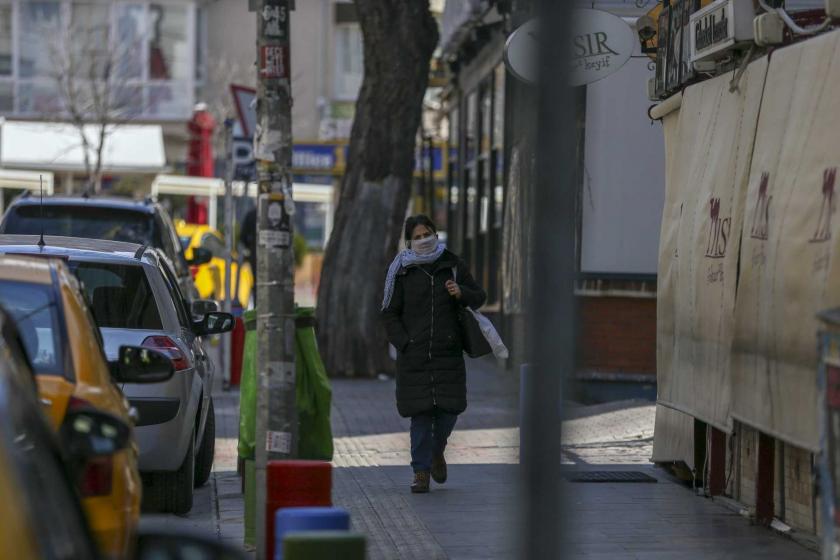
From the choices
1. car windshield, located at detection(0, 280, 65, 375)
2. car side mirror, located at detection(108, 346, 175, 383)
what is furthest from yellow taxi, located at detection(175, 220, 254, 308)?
car windshield, located at detection(0, 280, 65, 375)

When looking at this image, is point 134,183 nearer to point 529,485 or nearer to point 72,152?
point 72,152

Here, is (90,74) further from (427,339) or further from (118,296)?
(118,296)

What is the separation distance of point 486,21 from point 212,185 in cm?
1978

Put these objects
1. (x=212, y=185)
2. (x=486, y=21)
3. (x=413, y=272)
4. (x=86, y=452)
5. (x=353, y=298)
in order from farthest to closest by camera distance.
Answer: (x=212, y=185), (x=486, y=21), (x=353, y=298), (x=413, y=272), (x=86, y=452)

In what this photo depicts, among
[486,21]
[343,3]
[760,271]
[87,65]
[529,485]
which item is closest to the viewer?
[529,485]

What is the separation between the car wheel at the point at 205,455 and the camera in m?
11.0

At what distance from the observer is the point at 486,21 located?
69.4ft

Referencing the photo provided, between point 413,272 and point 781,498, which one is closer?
point 781,498

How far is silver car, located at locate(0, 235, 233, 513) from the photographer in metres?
9.39

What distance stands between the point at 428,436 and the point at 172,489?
5.73 ft

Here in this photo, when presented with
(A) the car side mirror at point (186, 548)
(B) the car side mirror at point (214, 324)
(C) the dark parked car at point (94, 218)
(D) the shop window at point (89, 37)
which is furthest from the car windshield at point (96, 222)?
(D) the shop window at point (89, 37)

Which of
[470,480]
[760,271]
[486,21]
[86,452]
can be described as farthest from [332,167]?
[86,452]

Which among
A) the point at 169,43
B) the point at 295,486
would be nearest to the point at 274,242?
the point at 295,486

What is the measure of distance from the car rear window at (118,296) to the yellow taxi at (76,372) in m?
2.31
